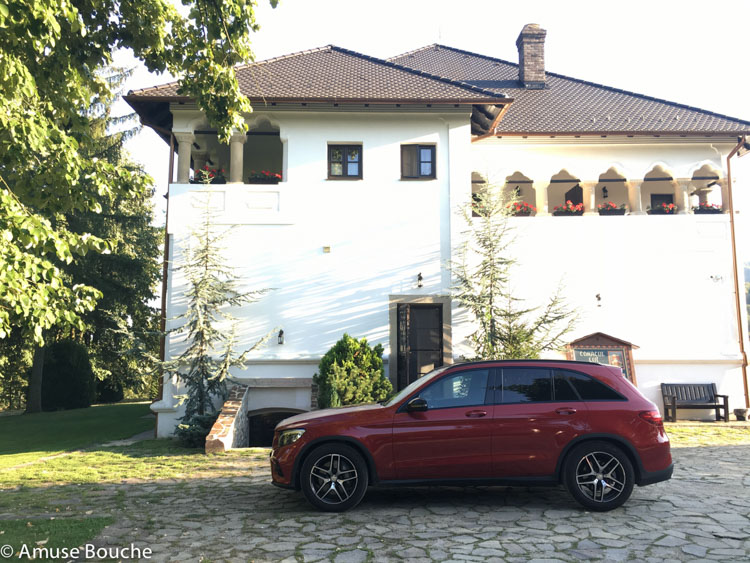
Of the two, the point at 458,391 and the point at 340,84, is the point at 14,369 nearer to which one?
the point at 340,84

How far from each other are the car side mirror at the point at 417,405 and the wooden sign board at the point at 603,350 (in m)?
9.15

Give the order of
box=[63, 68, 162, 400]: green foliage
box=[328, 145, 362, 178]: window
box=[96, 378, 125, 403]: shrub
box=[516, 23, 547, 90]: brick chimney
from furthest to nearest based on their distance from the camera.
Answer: box=[96, 378, 125, 403]: shrub → box=[63, 68, 162, 400]: green foliage → box=[516, 23, 547, 90]: brick chimney → box=[328, 145, 362, 178]: window

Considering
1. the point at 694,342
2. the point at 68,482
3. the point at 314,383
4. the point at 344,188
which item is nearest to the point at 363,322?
the point at 314,383

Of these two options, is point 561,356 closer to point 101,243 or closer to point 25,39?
point 101,243

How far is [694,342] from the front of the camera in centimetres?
1529

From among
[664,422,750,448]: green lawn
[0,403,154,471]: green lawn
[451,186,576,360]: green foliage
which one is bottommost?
[0,403,154,471]: green lawn

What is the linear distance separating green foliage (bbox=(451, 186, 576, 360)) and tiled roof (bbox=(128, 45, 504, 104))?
2.75m

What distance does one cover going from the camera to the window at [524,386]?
275 inches

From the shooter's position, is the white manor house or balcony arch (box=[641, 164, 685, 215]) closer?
the white manor house

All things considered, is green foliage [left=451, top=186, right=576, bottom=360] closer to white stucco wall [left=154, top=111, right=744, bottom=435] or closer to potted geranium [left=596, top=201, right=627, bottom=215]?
white stucco wall [left=154, top=111, right=744, bottom=435]

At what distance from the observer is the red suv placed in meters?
6.64

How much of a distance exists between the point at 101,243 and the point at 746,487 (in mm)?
8873

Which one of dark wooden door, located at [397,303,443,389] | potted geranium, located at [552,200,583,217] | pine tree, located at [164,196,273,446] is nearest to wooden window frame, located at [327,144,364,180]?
pine tree, located at [164,196,273,446]

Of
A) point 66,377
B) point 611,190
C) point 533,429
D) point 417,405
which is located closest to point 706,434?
point 533,429
